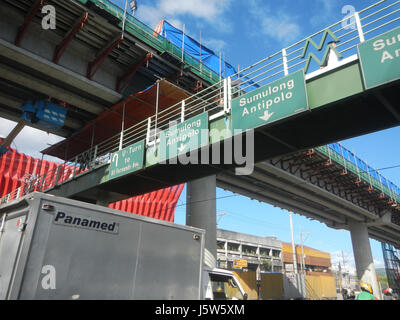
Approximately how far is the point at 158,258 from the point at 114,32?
1203 cm

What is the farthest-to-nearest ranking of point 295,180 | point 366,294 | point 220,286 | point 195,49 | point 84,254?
point 295,180, point 195,49, point 220,286, point 366,294, point 84,254

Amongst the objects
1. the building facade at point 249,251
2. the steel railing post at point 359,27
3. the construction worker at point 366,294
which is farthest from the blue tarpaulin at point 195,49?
the building facade at point 249,251

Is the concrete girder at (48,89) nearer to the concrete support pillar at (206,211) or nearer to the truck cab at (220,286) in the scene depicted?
the concrete support pillar at (206,211)

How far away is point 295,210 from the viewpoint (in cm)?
3759

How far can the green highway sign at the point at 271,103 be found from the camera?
8.41m

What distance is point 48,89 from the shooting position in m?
16.4

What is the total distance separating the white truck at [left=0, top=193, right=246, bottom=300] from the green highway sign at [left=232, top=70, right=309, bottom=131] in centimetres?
402

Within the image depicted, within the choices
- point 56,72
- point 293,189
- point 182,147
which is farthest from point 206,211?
point 56,72

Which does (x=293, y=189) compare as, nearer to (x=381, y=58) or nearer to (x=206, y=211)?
(x=206, y=211)

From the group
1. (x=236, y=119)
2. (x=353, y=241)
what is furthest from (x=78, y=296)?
(x=353, y=241)

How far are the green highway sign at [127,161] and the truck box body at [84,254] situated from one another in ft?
19.9

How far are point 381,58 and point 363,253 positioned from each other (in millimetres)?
38925

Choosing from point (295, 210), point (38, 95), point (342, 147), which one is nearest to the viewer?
point (38, 95)

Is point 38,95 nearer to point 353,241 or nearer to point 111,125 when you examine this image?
point 111,125
